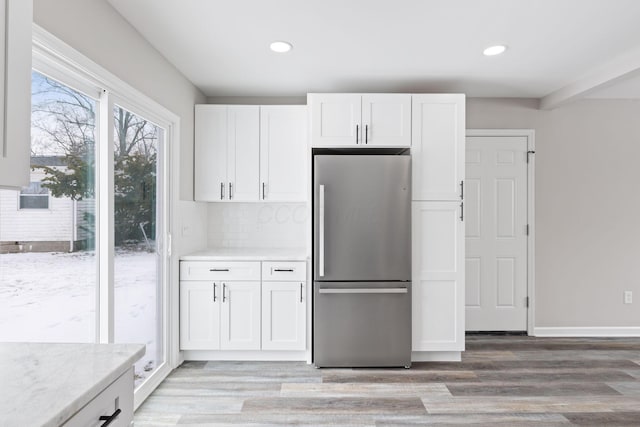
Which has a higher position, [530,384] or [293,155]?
[293,155]

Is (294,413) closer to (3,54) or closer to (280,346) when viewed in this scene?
(280,346)

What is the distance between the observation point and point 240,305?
317 centimetres

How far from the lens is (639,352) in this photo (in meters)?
3.49

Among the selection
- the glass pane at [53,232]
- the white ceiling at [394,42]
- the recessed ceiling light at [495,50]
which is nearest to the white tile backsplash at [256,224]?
the white ceiling at [394,42]

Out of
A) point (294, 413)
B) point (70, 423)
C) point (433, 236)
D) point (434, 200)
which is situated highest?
point (434, 200)

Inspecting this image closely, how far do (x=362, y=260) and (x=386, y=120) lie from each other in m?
1.19

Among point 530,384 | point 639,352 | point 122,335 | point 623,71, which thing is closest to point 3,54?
point 122,335

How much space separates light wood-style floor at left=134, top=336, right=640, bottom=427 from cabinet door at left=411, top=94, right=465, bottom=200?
1460 mm

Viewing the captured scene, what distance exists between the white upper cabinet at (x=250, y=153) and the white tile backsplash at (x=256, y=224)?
30 centimetres

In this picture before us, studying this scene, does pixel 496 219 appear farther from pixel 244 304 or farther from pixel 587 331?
pixel 244 304

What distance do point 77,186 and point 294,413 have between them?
1.85 meters

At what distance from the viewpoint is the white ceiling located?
2145 mm

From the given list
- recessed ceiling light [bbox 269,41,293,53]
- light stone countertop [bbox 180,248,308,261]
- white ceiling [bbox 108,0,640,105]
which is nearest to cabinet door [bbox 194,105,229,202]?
white ceiling [bbox 108,0,640,105]

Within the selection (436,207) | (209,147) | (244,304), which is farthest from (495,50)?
(244,304)
